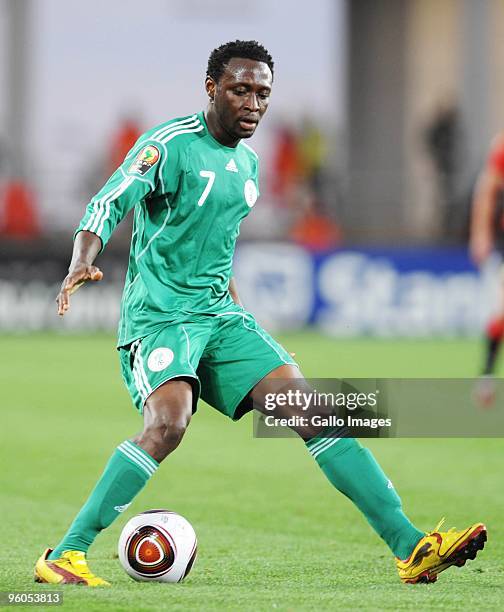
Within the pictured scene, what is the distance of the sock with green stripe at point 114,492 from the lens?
509 cm

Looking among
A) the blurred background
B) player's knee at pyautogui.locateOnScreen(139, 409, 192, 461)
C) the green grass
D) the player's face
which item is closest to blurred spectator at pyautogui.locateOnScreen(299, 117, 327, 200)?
the blurred background

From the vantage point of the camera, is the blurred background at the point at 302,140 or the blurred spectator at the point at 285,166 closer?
the blurred background at the point at 302,140

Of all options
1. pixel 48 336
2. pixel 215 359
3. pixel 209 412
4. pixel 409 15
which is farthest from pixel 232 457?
pixel 409 15

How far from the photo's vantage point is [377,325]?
19359 mm

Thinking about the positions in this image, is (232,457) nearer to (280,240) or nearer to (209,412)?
(209,412)

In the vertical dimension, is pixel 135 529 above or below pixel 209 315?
below

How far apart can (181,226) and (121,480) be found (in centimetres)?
101

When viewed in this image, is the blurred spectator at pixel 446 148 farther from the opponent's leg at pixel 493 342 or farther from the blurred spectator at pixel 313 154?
the opponent's leg at pixel 493 342

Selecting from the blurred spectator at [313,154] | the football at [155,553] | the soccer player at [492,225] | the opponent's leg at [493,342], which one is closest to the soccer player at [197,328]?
the football at [155,553]

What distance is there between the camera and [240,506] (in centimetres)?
728

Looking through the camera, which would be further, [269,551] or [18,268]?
[18,268]

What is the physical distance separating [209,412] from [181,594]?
702 cm

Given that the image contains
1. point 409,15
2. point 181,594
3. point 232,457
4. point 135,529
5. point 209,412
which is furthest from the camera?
point 409,15

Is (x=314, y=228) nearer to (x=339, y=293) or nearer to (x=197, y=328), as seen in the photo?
(x=339, y=293)
